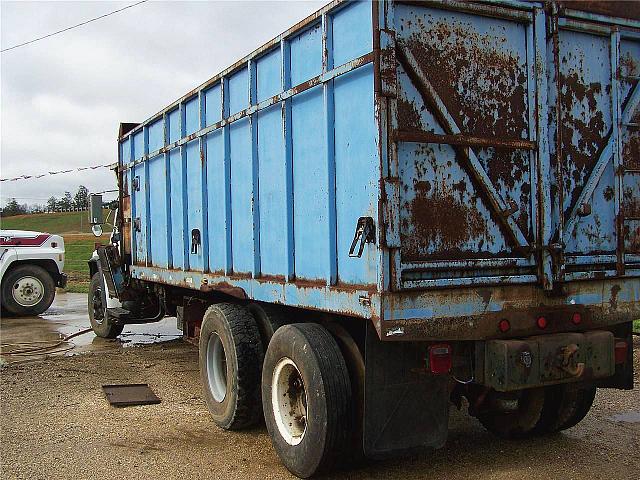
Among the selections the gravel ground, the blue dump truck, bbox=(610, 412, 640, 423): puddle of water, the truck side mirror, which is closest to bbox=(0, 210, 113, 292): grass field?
the truck side mirror

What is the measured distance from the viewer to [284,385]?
4.87 metres

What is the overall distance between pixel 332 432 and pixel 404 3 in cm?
258

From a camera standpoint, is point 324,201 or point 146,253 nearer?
point 324,201

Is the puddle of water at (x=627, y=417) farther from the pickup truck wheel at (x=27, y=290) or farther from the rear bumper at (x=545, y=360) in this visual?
the pickup truck wheel at (x=27, y=290)

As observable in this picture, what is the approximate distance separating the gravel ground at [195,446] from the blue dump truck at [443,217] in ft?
0.98

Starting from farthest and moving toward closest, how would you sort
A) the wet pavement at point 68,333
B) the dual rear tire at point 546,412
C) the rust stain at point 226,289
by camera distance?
the wet pavement at point 68,333 → the rust stain at point 226,289 → the dual rear tire at point 546,412

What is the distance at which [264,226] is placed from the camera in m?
5.34

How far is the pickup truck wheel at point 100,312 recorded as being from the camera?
1038cm

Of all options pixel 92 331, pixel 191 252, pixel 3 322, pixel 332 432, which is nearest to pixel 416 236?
pixel 332 432

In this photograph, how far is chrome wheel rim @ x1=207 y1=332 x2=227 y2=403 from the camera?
6102 millimetres

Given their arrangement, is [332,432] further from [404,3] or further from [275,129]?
[404,3]

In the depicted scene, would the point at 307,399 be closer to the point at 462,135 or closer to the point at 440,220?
the point at 440,220

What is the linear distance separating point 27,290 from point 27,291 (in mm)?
23

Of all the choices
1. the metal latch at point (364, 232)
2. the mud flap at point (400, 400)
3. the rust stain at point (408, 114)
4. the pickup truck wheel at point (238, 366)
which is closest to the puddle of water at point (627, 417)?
the mud flap at point (400, 400)
